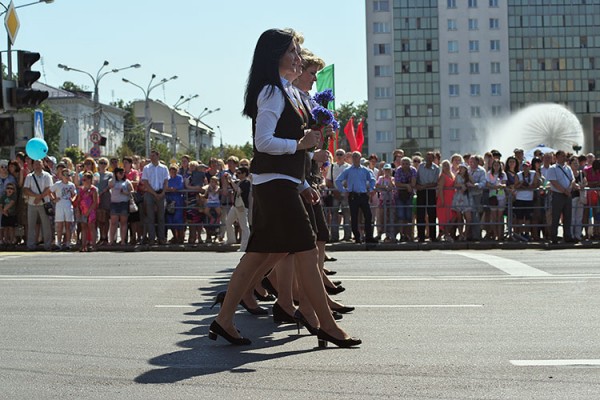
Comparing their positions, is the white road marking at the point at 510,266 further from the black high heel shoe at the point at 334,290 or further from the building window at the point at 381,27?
the building window at the point at 381,27

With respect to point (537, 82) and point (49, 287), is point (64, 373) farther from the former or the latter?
point (537, 82)

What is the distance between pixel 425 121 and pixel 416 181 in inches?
4228

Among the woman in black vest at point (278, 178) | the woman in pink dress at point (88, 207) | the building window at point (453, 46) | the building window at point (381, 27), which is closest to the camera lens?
the woman in black vest at point (278, 178)

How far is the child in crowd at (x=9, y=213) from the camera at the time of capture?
2192 centimetres

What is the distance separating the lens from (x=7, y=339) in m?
8.16

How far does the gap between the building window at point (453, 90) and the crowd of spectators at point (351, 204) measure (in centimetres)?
10620

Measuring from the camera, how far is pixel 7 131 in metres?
16.8

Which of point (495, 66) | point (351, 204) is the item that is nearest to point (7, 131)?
point (351, 204)

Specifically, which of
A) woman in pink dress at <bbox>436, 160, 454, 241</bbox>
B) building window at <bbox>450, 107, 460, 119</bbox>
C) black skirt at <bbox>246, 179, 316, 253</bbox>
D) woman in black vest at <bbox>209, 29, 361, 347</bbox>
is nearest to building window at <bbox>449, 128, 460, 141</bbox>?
building window at <bbox>450, 107, 460, 119</bbox>

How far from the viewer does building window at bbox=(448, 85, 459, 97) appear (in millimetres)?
127500

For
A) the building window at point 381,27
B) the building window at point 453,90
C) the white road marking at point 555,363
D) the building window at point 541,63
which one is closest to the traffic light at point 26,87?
the white road marking at point 555,363

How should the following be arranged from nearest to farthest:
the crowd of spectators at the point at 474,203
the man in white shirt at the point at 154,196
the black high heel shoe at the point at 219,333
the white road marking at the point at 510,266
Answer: the black high heel shoe at the point at 219,333 < the white road marking at the point at 510,266 < the crowd of spectators at the point at 474,203 < the man in white shirt at the point at 154,196

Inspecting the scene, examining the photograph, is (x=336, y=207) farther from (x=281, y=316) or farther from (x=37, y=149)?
(x=281, y=316)

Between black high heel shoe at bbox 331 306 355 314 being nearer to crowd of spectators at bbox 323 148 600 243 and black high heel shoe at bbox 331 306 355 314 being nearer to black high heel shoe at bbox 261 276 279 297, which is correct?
black high heel shoe at bbox 261 276 279 297
